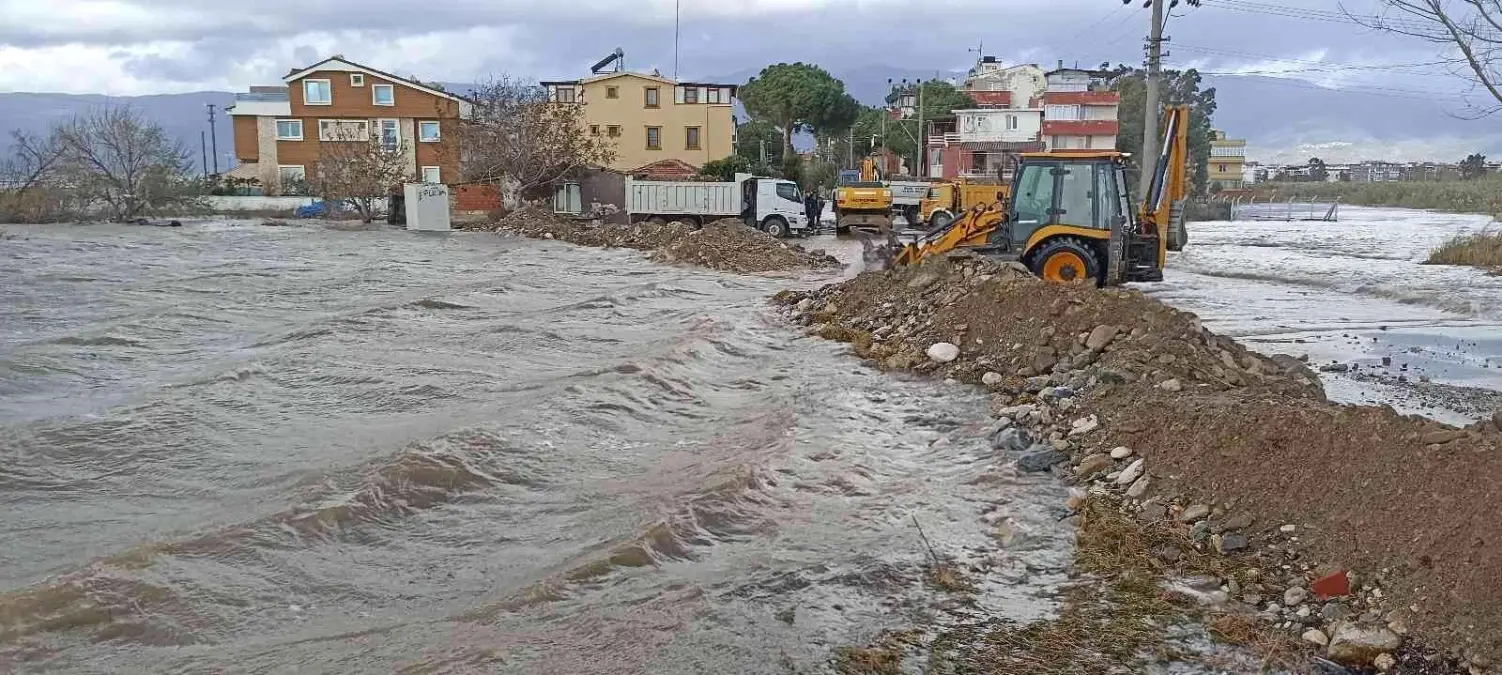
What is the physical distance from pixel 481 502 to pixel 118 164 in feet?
147

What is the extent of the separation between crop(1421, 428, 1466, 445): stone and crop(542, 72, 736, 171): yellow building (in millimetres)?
51332

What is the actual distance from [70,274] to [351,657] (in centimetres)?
2322

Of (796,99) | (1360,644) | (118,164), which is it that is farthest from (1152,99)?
(796,99)

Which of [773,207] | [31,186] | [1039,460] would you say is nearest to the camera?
[1039,460]

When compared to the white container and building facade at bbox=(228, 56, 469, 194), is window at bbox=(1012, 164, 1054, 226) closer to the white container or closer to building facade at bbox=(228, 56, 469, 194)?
the white container

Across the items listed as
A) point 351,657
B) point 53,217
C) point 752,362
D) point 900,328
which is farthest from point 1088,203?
point 53,217

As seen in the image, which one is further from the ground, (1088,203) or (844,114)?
(844,114)

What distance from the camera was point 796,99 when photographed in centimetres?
6850

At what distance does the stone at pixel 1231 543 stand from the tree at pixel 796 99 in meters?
61.7

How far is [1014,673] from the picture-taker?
4988mm

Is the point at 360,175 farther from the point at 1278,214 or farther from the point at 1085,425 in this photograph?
the point at 1278,214

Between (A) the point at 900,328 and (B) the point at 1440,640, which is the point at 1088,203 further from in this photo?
(B) the point at 1440,640

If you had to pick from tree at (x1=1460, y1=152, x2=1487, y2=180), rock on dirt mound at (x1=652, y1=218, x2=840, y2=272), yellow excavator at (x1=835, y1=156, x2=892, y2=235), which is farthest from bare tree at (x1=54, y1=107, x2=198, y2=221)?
tree at (x1=1460, y1=152, x2=1487, y2=180)

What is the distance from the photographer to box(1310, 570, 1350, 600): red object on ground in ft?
18.0
